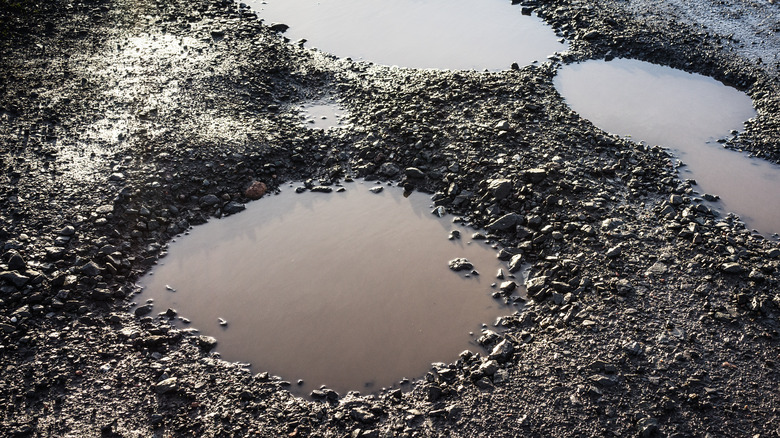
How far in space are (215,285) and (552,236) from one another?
3.69 metres

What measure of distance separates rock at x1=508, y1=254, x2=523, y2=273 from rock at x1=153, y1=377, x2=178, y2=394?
11.4ft

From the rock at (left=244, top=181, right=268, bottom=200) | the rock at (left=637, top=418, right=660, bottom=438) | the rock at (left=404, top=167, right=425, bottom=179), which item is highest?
the rock at (left=404, top=167, right=425, bottom=179)

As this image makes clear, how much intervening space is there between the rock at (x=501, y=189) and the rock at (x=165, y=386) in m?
3.93

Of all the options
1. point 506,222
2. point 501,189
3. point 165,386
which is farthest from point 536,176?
point 165,386

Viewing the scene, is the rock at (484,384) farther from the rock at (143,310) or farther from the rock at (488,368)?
the rock at (143,310)

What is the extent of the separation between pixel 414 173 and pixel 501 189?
1136 millimetres

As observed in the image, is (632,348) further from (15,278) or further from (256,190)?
(15,278)

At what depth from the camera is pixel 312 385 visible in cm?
491

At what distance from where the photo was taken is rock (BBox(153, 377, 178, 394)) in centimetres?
473

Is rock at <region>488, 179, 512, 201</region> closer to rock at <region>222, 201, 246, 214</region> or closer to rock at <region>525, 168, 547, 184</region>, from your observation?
rock at <region>525, 168, 547, 184</region>

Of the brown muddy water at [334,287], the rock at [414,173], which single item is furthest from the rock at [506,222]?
the rock at [414,173]

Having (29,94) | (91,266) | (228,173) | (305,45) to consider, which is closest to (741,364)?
(228,173)

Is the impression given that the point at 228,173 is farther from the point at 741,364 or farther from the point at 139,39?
the point at 741,364

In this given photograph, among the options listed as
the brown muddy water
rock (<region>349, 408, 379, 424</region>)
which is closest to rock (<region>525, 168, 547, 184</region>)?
the brown muddy water
